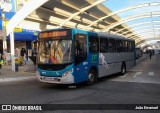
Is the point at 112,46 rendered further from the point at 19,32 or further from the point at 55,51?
the point at 19,32

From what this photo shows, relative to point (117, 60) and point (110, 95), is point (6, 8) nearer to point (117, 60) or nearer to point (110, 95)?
point (117, 60)

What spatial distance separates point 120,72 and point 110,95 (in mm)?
7752

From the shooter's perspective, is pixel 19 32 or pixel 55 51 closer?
A: pixel 55 51

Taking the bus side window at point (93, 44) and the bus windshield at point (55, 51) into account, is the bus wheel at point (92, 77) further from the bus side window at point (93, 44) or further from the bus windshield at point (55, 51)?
the bus windshield at point (55, 51)

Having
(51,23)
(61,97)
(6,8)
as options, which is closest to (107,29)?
(51,23)

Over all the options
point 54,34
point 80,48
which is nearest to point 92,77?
point 80,48

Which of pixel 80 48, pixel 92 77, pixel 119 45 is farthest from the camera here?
pixel 119 45

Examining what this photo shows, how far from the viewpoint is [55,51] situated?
38.2 ft

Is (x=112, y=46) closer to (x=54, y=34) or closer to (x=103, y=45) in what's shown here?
(x=103, y=45)

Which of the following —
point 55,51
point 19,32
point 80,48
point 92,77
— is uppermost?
point 19,32

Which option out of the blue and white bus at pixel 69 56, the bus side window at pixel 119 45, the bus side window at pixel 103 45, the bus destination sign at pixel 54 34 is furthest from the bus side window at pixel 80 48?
the bus side window at pixel 119 45

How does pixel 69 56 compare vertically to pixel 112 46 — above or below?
below

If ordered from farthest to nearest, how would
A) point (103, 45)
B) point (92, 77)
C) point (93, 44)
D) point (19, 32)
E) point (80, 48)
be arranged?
point (19, 32), point (103, 45), point (93, 44), point (92, 77), point (80, 48)

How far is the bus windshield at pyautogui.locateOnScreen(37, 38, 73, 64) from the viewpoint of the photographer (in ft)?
37.6
